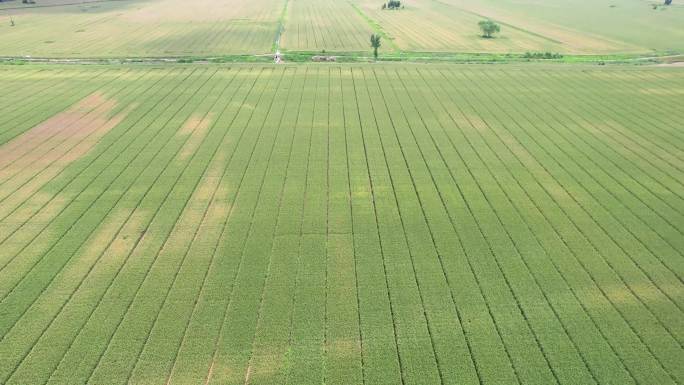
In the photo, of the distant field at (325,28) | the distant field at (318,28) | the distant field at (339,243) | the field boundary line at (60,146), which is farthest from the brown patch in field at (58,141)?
the distant field at (325,28)

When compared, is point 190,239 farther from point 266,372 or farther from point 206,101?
point 206,101

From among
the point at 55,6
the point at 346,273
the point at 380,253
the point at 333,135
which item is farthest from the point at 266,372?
the point at 55,6

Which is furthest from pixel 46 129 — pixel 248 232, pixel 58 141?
pixel 248 232

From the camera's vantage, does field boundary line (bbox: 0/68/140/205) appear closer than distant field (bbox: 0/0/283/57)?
Yes

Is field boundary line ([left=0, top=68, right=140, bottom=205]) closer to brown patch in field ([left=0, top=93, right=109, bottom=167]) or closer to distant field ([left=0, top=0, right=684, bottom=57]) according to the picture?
brown patch in field ([left=0, top=93, right=109, bottom=167])

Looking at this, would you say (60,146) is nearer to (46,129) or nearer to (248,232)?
(46,129)

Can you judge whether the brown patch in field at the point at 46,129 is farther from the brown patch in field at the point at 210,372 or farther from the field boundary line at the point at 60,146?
the brown patch in field at the point at 210,372

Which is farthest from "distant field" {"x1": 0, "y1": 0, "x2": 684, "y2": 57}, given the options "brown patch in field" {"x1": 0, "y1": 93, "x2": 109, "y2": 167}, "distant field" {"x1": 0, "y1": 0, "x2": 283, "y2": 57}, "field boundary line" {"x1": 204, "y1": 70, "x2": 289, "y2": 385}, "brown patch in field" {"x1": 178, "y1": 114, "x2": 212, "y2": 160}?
"field boundary line" {"x1": 204, "y1": 70, "x2": 289, "y2": 385}
